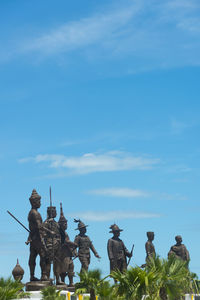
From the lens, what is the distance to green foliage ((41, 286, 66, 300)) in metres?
20.9

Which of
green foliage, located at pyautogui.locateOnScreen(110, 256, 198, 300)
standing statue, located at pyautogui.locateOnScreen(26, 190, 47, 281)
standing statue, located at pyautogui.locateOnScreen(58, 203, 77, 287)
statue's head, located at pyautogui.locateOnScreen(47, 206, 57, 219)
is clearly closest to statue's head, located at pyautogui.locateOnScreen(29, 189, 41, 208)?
standing statue, located at pyautogui.locateOnScreen(26, 190, 47, 281)

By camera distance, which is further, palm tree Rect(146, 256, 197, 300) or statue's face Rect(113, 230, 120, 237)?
statue's face Rect(113, 230, 120, 237)

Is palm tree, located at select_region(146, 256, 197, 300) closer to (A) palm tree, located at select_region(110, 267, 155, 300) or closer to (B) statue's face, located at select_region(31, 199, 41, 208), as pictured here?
(A) palm tree, located at select_region(110, 267, 155, 300)

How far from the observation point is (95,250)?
28.7 m

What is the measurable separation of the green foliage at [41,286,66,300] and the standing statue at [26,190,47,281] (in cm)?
136

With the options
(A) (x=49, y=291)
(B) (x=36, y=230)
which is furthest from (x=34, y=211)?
(A) (x=49, y=291)

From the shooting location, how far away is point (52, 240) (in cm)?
2320

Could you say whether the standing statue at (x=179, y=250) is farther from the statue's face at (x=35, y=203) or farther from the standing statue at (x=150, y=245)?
the statue's face at (x=35, y=203)

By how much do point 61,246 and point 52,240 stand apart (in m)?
2.47

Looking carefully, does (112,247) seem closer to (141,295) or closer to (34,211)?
(34,211)

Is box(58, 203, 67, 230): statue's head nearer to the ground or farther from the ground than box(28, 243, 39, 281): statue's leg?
farther from the ground

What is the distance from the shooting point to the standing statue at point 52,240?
2306 cm

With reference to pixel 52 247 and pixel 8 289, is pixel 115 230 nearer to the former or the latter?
pixel 52 247

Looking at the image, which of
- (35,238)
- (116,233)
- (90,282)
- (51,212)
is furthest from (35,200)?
(116,233)
